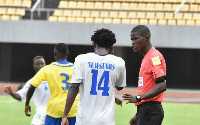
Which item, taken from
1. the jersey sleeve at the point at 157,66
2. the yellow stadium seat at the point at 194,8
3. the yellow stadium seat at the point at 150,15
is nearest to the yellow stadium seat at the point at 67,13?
the yellow stadium seat at the point at 150,15

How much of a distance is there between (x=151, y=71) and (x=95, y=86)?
78 cm

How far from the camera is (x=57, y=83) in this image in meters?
6.32

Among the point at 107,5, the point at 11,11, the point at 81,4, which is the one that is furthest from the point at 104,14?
the point at 11,11

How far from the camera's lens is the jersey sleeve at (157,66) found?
5.28 m

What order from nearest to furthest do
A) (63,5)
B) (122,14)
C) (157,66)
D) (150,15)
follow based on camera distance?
(157,66), (150,15), (122,14), (63,5)

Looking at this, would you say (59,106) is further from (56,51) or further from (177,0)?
(177,0)

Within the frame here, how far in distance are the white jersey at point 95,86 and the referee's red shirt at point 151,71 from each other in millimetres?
561

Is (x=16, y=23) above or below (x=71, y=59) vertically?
above

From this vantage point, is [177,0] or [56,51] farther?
[177,0]

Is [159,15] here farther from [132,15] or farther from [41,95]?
[41,95]

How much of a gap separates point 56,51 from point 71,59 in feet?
74.4

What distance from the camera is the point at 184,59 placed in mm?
28484

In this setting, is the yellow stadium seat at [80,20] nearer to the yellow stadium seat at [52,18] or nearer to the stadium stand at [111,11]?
the stadium stand at [111,11]

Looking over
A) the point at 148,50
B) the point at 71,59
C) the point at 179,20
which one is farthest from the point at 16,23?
the point at 148,50
